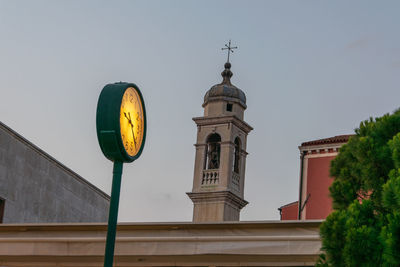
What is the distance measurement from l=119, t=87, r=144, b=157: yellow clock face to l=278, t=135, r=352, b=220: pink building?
17.8 metres

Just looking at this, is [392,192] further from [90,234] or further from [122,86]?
[90,234]

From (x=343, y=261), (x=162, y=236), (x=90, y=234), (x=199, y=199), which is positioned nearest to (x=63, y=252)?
(x=90, y=234)

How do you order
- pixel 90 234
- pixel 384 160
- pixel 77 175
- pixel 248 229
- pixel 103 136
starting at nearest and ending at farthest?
pixel 103 136, pixel 384 160, pixel 248 229, pixel 90 234, pixel 77 175

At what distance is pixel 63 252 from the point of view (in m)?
10.6

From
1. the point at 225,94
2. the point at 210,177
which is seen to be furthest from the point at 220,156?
the point at 225,94

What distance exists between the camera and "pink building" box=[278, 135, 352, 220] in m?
24.9

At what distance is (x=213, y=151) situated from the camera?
147 ft

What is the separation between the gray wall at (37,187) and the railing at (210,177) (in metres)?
19.2

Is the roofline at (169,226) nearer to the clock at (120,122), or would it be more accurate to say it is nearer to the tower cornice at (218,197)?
the clock at (120,122)

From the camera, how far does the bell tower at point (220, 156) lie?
43.1 metres

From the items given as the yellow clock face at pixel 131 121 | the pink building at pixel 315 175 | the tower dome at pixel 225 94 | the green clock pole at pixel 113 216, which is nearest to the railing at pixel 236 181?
the tower dome at pixel 225 94

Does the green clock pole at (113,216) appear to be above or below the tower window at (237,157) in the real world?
below

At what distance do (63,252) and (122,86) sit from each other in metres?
4.12

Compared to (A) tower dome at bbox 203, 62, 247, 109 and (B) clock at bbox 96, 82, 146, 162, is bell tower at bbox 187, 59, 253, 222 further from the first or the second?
(B) clock at bbox 96, 82, 146, 162
